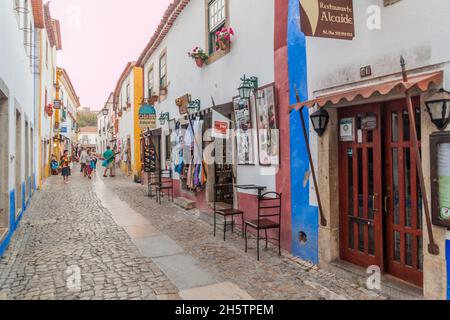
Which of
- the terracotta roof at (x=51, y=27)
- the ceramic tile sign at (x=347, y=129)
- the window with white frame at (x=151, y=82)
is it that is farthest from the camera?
the window with white frame at (x=151, y=82)

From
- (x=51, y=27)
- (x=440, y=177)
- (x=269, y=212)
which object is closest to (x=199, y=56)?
(x=269, y=212)

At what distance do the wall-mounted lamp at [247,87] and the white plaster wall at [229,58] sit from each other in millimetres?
119

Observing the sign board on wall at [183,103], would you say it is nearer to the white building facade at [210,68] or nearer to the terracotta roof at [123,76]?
the white building facade at [210,68]

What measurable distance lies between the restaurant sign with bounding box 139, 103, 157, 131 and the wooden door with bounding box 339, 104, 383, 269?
9737mm

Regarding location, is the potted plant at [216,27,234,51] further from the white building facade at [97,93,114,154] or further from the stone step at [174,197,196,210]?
the white building facade at [97,93,114,154]

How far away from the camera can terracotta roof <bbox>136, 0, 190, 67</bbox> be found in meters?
10.6

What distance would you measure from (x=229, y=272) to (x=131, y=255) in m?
1.74

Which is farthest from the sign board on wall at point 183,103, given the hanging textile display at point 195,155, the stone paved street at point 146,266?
the stone paved street at point 146,266

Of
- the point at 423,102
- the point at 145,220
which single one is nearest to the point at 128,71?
the point at 145,220

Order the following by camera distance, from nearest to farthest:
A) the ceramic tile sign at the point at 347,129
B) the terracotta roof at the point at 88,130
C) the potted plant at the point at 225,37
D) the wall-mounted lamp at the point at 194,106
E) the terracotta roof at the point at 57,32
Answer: the ceramic tile sign at the point at 347,129 → the potted plant at the point at 225,37 → the wall-mounted lamp at the point at 194,106 → the terracotta roof at the point at 57,32 → the terracotta roof at the point at 88,130

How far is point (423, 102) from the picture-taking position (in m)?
3.62

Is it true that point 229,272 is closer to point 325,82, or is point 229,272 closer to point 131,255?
point 131,255

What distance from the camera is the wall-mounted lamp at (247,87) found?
658cm

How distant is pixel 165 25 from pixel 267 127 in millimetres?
7277
